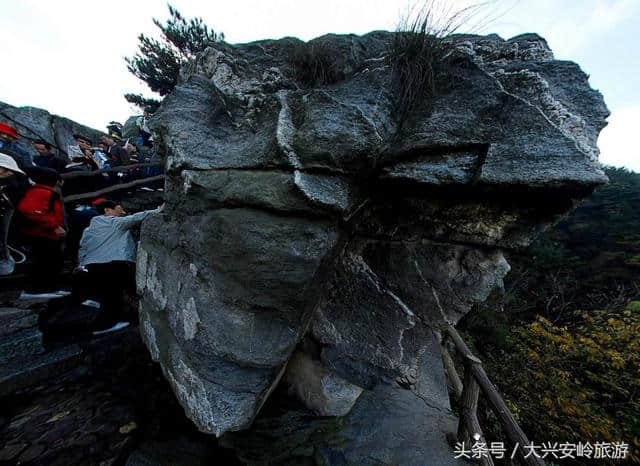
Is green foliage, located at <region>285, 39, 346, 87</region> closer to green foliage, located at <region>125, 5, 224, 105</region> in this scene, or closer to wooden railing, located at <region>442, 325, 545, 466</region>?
wooden railing, located at <region>442, 325, 545, 466</region>

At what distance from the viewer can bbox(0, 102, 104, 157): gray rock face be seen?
9789 mm

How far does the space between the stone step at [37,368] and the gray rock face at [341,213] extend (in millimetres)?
1046

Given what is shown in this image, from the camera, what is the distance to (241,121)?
84.3 inches

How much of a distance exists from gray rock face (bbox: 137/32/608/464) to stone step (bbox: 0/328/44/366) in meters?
1.36

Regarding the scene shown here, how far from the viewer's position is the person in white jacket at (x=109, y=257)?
9.84 ft

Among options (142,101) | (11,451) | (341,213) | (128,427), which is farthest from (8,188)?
(142,101)

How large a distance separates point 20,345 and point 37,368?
0.41 meters

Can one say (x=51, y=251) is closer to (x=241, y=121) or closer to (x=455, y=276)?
(x=241, y=121)

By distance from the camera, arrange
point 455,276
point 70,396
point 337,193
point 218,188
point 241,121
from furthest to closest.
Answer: point 70,396, point 455,276, point 241,121, point 218,188, point 337,193

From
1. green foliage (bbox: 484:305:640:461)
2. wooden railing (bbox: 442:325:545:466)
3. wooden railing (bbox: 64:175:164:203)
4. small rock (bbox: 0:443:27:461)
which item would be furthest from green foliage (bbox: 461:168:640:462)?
wooden railing (bbox: 64:175:164:203)

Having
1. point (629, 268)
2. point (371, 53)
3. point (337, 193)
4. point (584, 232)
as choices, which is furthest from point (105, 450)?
point (584, 232)

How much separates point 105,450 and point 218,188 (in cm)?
248

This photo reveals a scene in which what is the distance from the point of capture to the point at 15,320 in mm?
2977

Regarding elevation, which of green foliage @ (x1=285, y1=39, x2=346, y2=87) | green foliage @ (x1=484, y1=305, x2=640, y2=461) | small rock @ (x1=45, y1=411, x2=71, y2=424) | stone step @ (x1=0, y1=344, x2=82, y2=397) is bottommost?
green foliage @ (x1=484, y1=305, x2=640, y2=461)
